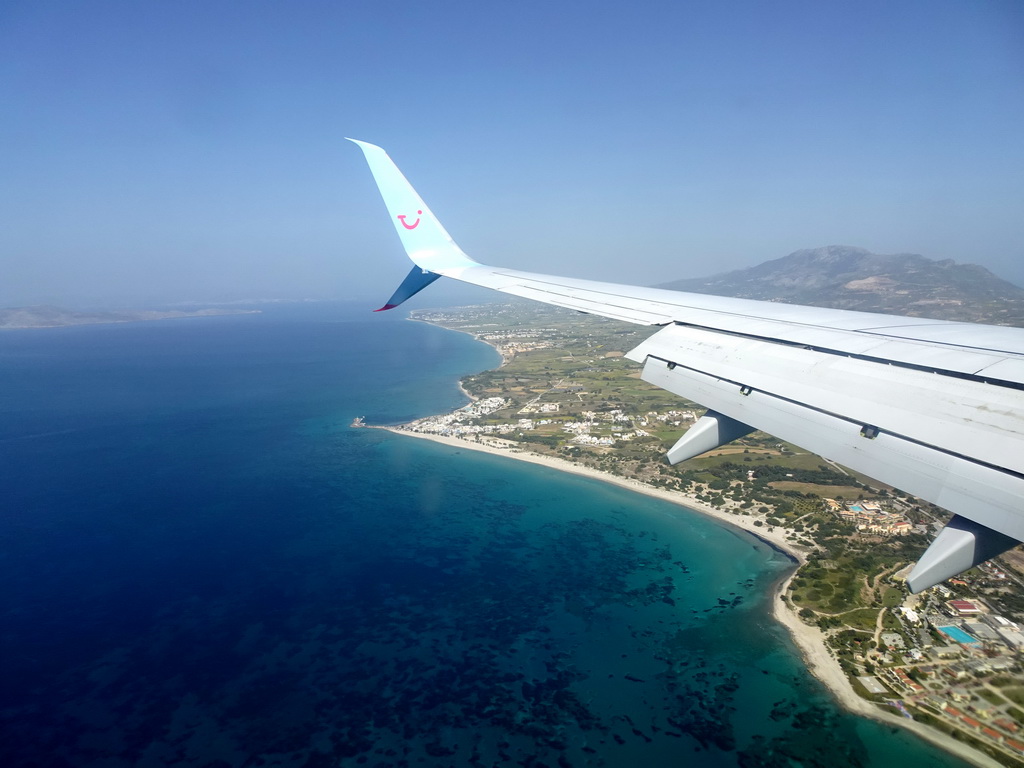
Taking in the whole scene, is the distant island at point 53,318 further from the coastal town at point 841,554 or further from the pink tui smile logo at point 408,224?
the pink tui smile logo at point 408,224

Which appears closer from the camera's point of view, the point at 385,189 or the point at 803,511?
the point at 385,189

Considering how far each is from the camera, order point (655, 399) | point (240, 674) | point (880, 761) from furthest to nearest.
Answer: point (655, 399), point (240, 674), point (880, 761)

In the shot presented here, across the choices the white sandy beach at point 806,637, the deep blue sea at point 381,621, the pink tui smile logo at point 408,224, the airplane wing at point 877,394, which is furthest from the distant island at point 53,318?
the airplane wing at point 877,394

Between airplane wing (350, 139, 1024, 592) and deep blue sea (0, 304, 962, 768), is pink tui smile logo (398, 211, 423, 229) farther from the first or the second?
deep blue sea (0, 304, 962, 768)

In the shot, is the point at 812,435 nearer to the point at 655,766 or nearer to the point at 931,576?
the point at 931,576

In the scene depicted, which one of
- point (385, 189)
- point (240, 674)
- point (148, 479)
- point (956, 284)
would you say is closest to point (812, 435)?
point (385, 189)

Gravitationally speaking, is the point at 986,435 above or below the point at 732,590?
above

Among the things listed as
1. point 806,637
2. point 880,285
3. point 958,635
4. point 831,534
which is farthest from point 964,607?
point 880,285
